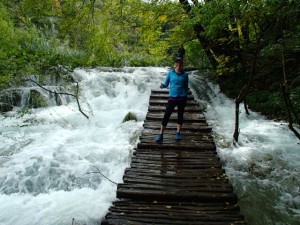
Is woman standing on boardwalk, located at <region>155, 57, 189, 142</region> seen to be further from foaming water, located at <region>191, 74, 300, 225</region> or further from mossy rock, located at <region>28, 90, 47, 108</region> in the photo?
mossy rock, located at <region>28, 90, 47, 108</region>

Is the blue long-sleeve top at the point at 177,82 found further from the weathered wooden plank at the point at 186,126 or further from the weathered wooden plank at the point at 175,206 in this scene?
the weathered wooden plank at the point at 175,206

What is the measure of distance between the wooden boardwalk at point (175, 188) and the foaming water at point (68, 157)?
24.6 inches

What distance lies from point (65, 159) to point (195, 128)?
3.45m

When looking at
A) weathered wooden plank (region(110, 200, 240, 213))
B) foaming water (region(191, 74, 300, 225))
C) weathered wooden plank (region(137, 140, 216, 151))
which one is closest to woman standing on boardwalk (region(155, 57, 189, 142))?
weathered wooden plank (region(137, 140, 216, 151))

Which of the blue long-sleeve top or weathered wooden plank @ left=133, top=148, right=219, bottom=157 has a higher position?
the blue long-sleeve top

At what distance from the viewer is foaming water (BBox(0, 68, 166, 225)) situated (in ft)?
15.2

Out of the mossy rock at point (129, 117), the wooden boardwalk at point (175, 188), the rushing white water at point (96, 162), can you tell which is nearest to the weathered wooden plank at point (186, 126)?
the wooden boardwalk at point (175, 188)

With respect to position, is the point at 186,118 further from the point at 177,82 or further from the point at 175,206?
the point at 175,206

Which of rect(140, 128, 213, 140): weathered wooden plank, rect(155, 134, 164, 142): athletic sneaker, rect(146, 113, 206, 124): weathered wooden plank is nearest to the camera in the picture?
rect(155, 134, 164, 142): athletic sneaker

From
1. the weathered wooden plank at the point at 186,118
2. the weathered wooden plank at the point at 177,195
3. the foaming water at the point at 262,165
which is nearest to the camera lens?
the weathered wooden plank at the point at 177,195

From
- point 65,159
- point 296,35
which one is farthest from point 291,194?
point 65,159

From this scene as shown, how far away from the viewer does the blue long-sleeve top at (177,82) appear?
6160mm

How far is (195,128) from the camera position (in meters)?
7.33

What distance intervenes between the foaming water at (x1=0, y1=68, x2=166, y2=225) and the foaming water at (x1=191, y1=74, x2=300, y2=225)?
253 centimetres
